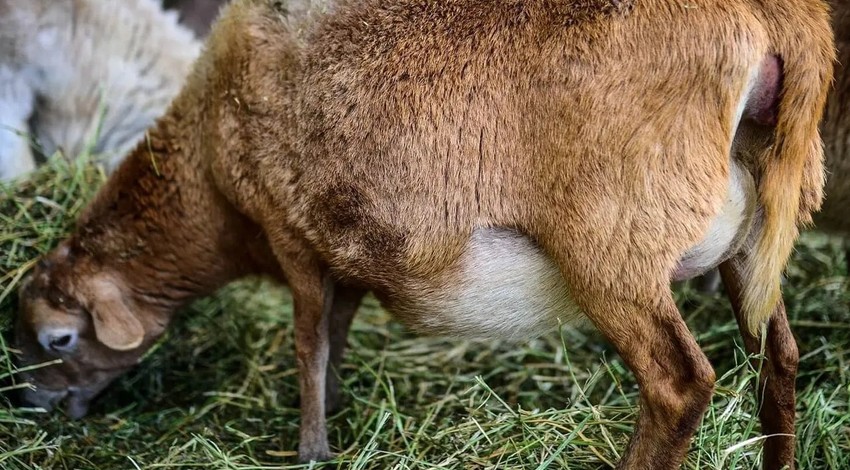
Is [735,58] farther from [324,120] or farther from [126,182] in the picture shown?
[126,182]

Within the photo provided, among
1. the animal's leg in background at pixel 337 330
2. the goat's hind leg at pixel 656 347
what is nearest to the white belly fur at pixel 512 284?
the goat's hind leg at pixel 656 347

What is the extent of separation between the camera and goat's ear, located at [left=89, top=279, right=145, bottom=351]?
12.5ft

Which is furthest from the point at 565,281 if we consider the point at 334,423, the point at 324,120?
the point at 334,423

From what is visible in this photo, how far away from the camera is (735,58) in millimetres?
2602

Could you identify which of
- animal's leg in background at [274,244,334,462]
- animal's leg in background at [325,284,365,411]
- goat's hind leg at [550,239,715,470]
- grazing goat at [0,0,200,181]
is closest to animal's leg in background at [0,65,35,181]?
grazing goat at [0,0,200,181]

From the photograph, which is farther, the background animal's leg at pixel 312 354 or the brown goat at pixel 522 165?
the background animal's leg at pixel 312 354

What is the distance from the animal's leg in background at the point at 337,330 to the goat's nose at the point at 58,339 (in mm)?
1134

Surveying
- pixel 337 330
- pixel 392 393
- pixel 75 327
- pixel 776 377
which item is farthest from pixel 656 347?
pixel 75 327

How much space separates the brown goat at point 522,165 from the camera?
2.70m

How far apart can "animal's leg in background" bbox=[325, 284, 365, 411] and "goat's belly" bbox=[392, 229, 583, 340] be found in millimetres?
749

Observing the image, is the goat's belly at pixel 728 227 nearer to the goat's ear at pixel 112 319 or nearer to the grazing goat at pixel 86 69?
the goat's ear at pixel 112 319

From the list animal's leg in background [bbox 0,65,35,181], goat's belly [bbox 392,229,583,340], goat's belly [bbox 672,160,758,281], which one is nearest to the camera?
goat's belly [bbox 672,160,758,281]

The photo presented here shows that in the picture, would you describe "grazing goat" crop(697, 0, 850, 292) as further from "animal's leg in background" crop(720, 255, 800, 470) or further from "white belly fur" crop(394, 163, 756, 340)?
"white belly fur" crop(394, 163, 756, 340)

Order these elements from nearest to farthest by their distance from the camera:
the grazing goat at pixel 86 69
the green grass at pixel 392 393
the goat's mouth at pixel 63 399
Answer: the green grass at pixel 392 393
the goat's mouth at pixel 63 399
the grazing goat at pixel 86 69
